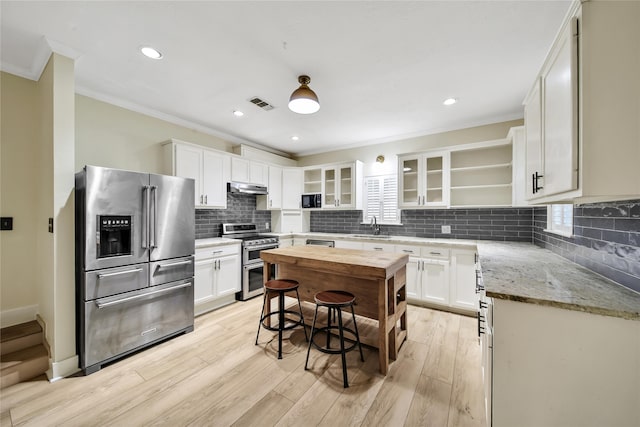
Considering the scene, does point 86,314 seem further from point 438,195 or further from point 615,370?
point 438,195

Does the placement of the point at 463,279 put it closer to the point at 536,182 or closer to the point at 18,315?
the point at 536,182

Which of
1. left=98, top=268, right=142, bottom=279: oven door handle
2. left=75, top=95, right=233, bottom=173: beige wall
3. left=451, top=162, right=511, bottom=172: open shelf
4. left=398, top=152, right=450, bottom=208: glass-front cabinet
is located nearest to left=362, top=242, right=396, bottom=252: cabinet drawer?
left=398, top=152, right=450, bottom=208: glass-front cabinet

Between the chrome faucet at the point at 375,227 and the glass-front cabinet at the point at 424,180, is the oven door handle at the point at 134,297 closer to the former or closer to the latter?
the chrome faucet at the point at 375,227

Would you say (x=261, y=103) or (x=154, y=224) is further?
(x=261, y=103)

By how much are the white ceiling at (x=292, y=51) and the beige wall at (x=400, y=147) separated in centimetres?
30

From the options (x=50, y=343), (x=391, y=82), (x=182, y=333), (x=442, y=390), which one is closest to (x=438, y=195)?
(x=391, y=82)

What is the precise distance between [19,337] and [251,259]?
2.33 metres

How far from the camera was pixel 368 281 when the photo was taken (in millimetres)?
2461

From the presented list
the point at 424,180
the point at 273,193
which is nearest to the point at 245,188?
the point at 273,193

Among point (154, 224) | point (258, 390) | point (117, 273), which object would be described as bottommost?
point (258, 390)

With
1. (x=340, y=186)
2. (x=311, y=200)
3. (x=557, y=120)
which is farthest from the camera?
(x=311, y=200)

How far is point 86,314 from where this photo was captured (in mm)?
2094

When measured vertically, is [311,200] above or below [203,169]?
below

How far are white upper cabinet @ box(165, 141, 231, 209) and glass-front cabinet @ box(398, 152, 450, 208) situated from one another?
9.15ft
